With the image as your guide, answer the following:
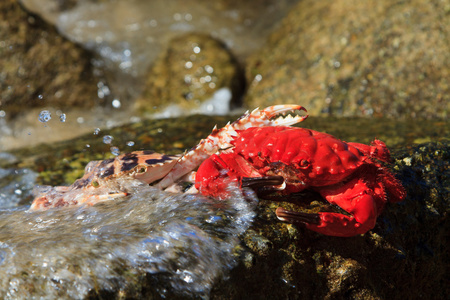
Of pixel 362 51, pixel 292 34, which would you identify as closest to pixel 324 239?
pixel 362 51

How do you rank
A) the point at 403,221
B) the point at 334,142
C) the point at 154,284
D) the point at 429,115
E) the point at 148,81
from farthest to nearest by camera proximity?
the point at 148,81, the point at 429,115, the point at 403,221, the point at 334,142, the point at 154,284

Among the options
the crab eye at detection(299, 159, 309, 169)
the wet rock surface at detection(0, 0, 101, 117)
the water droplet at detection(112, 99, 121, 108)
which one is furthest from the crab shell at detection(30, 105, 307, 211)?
the water droplet at detection(112, 99, 121, 108)

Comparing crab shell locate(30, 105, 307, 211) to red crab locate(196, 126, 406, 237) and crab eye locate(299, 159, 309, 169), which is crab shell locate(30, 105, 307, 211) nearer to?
red crab locate(196, 126, 406, 237)

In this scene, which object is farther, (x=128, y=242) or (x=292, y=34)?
(x=292, y=34)

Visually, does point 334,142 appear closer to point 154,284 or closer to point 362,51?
point 154,284

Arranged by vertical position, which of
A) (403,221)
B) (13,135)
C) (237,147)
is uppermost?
(237,147)

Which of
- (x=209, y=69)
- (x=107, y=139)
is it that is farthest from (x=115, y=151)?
(x=209, y=69)

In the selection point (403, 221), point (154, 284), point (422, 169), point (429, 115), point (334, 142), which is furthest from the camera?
point (429, 115)

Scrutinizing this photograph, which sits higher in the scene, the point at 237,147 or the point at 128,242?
the point at 237,147

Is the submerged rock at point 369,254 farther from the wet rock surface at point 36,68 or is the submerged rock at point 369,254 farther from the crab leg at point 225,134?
the wet rock surface at point 36,68
